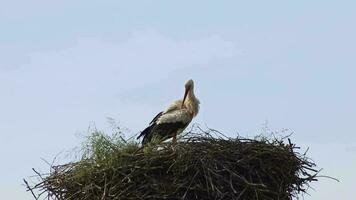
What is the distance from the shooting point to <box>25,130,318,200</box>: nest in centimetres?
720

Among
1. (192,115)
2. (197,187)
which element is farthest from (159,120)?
(197,187)

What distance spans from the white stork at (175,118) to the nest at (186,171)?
43.9 inches

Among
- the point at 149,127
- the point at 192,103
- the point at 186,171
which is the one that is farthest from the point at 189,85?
the point at 186,171

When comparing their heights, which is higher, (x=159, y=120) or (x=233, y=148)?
(x=159, y=120)

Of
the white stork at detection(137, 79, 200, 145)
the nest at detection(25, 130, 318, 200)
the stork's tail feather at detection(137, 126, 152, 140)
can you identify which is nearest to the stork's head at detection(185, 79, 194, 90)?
the white stork at detection(137, 79, 200, 145)

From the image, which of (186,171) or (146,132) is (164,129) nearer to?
(146,132)

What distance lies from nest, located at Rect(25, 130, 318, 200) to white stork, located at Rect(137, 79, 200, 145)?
111cm

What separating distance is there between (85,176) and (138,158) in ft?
1.41

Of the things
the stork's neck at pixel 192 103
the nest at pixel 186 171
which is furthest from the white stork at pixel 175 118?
the nest at pixel 186 171

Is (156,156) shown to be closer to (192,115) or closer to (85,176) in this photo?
(85,176)

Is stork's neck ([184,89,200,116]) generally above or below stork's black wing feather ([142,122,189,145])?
above

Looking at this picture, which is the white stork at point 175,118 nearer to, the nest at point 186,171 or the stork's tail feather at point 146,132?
the stork's tail feather at point 146,132

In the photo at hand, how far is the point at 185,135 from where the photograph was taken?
301 inches

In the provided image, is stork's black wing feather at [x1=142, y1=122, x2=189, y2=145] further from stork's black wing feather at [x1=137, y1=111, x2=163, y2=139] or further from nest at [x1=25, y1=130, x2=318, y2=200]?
nest at [x1=25, y1=130, x2=318, y2=200]
